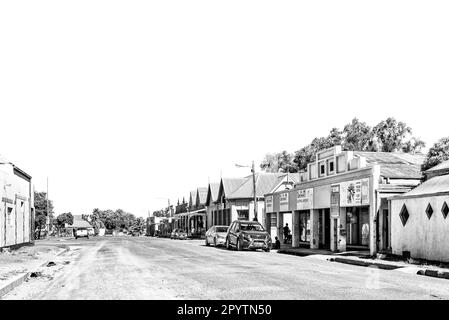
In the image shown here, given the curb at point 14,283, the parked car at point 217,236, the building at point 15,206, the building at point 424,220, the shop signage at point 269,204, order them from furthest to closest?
the shop signage at point 269,204 < the parked car at point 217,236 < the building at point 15,206 < the building at point 424,220 < the curb at point 14,283

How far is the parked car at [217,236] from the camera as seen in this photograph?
41316 mm

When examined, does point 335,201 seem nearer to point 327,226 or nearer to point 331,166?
point 331,166

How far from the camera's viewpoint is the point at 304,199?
3709 cm

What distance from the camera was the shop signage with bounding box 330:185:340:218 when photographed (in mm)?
31938

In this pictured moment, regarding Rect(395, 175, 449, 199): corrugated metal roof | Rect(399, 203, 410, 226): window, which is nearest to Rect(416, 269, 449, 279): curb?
Rect(395, 175, 449, 199): corrugated metal roof

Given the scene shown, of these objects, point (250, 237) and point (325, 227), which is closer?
point (250, 237)

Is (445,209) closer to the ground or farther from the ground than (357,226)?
farther from the ground

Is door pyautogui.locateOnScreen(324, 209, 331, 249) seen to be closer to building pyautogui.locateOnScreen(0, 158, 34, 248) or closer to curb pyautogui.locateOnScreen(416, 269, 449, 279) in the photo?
curb pyautogui.locateOnScreen(416, 269, 449, 279)

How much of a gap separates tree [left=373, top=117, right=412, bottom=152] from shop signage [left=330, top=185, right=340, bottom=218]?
3089cm

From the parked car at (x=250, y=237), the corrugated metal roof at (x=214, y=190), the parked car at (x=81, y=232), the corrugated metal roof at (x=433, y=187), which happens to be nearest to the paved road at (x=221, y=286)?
the corrugated metal roof at (x=433, y=187)

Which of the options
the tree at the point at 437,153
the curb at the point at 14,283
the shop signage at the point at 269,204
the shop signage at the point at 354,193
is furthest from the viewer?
the shop signage at the point at 269,204

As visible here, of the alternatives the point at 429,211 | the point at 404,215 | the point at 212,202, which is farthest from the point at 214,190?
the point at 429,211

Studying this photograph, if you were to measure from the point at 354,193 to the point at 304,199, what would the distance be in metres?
7.30

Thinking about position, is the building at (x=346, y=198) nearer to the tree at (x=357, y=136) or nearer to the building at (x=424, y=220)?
the building at (x=424, y=220)
